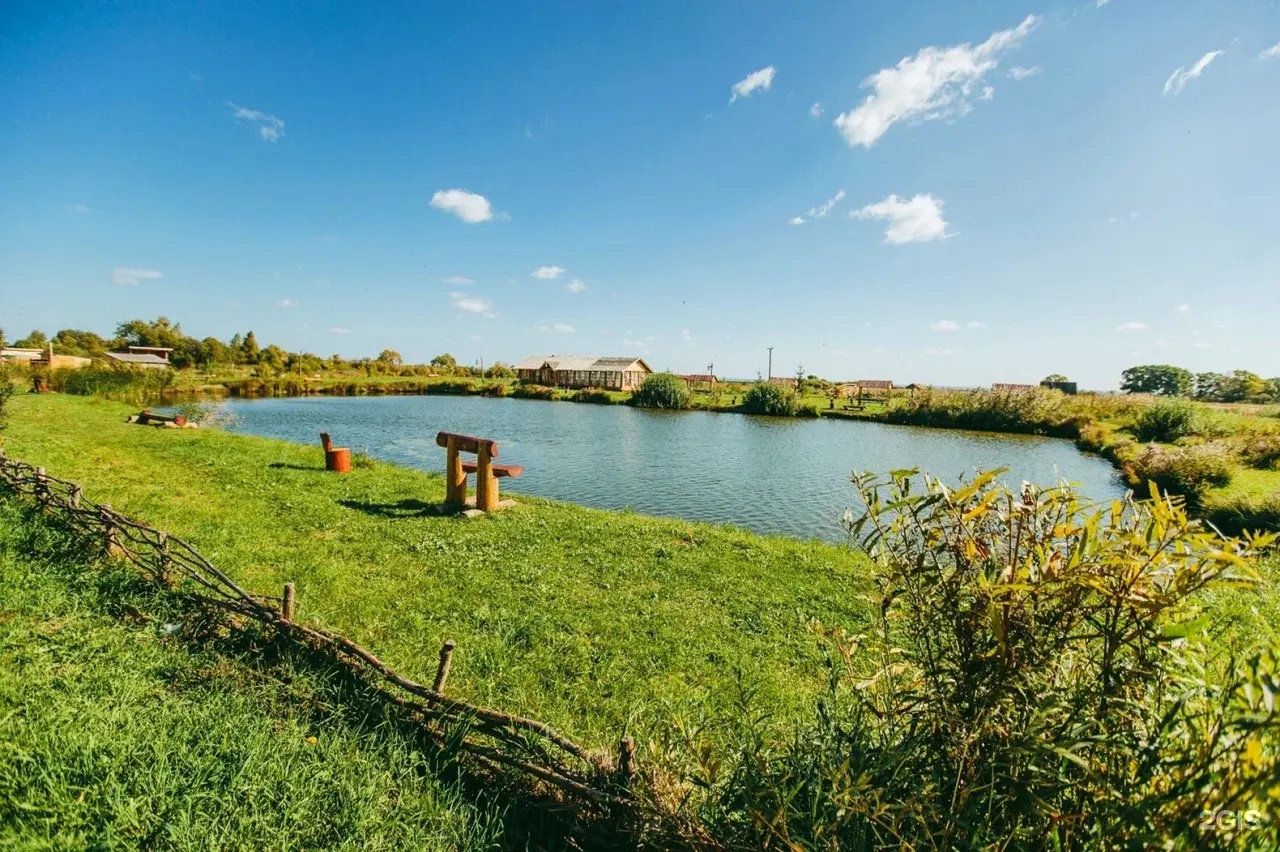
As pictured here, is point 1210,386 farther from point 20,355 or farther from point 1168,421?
point 20,355

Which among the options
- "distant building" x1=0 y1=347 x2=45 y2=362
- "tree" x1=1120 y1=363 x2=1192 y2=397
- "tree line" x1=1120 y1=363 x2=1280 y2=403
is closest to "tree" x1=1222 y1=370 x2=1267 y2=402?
"tree line" x1=1120 y1=363 x2=1280 y2=403

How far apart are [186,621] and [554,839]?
165 inches

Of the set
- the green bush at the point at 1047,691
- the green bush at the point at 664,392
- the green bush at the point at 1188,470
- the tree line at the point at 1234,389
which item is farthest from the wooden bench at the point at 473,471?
the tree line at the point at 1234,389

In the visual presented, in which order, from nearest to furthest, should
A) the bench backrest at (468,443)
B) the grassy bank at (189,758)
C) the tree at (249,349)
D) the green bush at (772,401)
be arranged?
1. the grassy bank at (189,758)
2. the bench backrest at (468,443)
3. the green bush at (772,401)
4. the tree at (249,349)

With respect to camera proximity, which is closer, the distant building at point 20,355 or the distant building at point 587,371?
the distant building at point 20,355

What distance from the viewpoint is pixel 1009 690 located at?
1987mm

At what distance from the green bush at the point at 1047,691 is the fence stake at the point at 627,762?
2.33ft

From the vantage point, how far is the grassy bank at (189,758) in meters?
2.69

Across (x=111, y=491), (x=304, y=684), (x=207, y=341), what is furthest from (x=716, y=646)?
(x=207, y=341)

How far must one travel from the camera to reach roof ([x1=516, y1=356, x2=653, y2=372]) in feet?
283

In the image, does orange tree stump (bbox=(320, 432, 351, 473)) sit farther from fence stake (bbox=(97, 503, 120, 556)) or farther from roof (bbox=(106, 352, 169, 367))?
roof (bbox=(106, 352, 169, 367))

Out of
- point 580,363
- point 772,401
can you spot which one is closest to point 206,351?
point 580,363

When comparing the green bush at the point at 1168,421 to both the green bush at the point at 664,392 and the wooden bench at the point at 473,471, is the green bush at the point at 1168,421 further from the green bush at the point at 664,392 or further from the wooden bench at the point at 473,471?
the wooden bench at the point at 473,471

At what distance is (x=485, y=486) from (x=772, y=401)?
1984 inches
